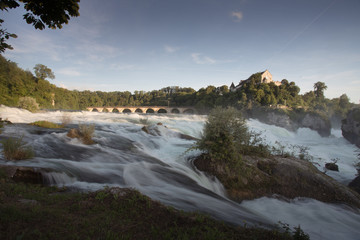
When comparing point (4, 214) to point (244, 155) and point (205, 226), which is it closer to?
point (205, 226)

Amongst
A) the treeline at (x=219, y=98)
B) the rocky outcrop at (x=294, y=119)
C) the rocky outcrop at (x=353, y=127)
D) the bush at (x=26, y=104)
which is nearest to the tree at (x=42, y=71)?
the treeline at (x=219, y=98)

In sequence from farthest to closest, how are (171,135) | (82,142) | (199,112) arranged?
(199,112) < (171,135) < (82,142)

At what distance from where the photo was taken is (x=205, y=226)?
293 cm

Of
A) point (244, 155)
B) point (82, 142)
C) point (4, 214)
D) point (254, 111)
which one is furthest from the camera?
point (254, 111)

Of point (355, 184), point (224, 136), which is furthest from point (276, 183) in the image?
point (355, 184)

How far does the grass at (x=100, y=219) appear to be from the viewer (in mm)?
2445

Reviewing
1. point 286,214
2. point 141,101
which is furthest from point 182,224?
point 141,101

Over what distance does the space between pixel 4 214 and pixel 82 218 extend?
111 centimetres

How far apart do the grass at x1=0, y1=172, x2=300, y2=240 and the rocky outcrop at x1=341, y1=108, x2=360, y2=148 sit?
116 ft

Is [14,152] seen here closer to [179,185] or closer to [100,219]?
[100,219]

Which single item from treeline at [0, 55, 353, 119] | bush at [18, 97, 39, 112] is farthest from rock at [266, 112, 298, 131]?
bush at [18, 97, 39, 112]

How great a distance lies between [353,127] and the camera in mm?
27203

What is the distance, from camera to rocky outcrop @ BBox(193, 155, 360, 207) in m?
6.03

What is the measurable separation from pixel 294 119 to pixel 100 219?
2275 inches
